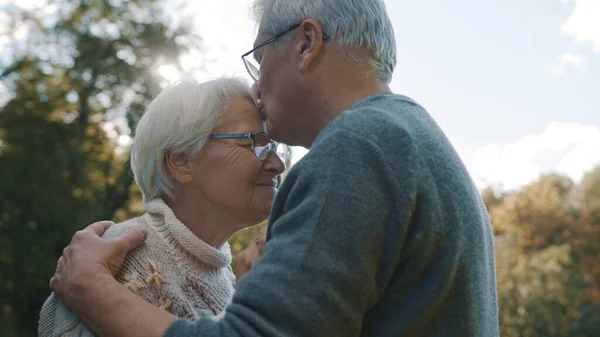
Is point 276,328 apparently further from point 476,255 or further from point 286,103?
point 286,103

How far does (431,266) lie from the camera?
4.71 feet

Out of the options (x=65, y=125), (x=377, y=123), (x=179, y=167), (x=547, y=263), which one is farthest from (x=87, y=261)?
(x=547, y=263)

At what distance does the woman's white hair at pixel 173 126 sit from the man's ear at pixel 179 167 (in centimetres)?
2

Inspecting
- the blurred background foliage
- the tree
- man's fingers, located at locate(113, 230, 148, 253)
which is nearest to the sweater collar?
man's fingers, located at locate(113, 230, 148, 253)

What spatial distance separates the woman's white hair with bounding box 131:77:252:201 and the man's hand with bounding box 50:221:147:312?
40cm

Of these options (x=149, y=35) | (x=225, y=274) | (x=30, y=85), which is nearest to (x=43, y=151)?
(x=30, y=85)

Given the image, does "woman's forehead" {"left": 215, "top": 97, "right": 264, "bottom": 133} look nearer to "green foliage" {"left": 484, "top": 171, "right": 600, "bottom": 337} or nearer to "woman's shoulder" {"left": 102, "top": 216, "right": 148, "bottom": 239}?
"woman's shoulder" {"left": 102, "top": 216, "right": 148, "bottom": 239}

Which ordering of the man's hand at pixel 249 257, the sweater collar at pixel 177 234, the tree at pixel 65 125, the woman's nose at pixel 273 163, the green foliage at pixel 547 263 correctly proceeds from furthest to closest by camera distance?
the green foliage at pixel 547 263 → the tree at pixel 65 125 → the woman's nose at pixel 273 163 → the sweater collar at pixel 177 234 → the man's hand at pixel 249 257

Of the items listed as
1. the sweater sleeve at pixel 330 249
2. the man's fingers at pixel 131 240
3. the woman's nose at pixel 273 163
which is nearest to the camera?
the sweater sleeve at pixel 330 249

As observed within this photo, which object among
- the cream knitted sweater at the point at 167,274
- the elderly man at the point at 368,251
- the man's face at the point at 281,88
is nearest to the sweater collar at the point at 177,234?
the cream knitted sweater at the point at 167,274

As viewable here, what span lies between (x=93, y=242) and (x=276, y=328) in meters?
0.99

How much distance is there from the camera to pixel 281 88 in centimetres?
207

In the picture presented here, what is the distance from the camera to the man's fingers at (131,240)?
84.0 inches

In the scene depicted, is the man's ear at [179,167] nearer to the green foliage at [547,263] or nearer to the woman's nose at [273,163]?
the woman's nose at [273,163]
